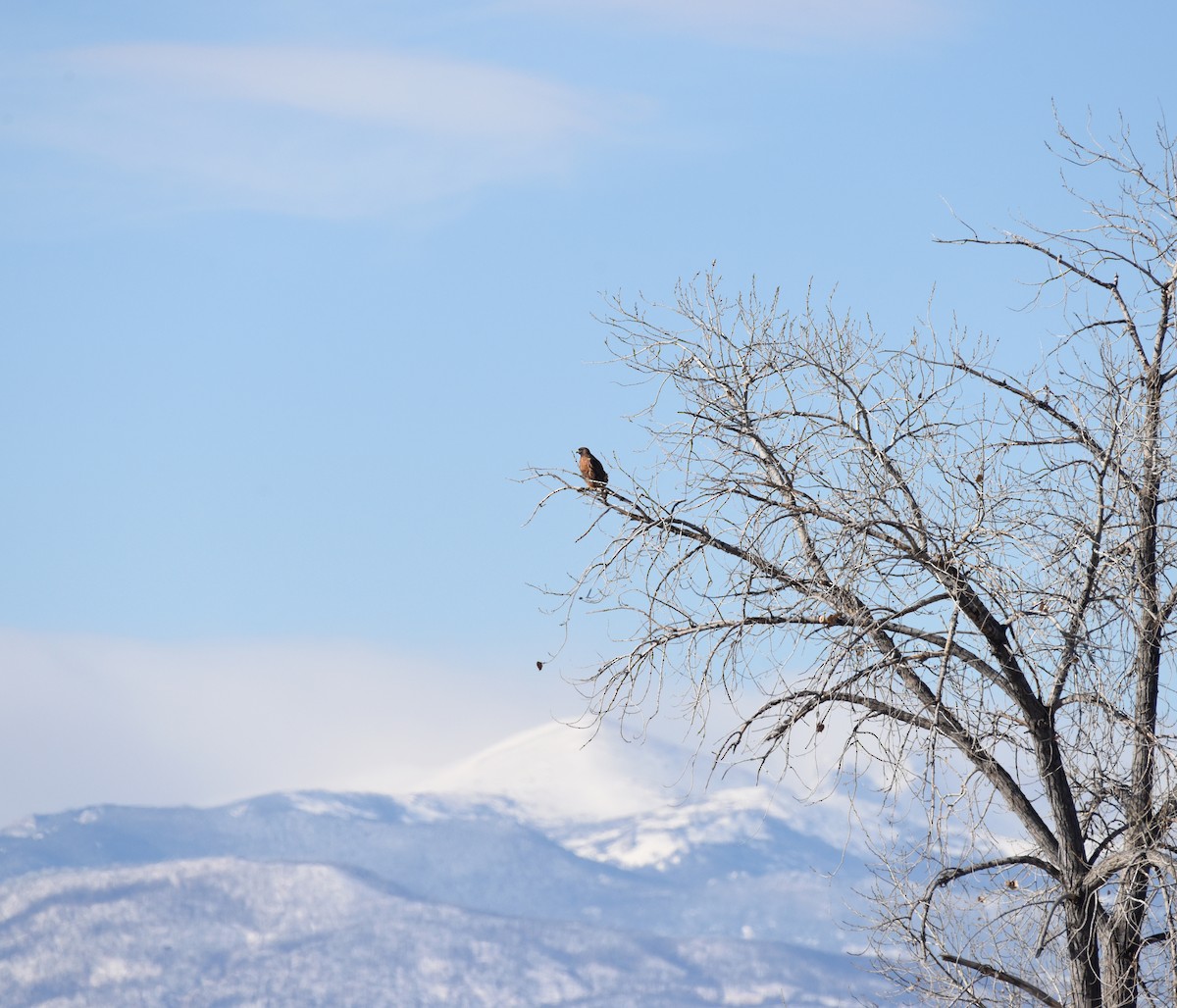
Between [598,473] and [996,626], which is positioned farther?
[598,473]

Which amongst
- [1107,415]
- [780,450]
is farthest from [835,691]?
[1107,415]

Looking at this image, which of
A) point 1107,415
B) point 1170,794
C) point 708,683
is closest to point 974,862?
point 1170,794

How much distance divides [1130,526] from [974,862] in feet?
7.19

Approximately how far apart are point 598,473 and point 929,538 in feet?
7.09

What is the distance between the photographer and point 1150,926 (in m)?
10.8

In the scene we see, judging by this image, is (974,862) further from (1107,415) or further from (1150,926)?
(1107,415)

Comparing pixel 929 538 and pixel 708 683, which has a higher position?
pixel 929 538

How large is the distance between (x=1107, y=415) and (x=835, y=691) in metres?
2.24

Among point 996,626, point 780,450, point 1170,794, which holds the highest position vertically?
point 780,450

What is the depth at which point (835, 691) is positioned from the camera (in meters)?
10.4

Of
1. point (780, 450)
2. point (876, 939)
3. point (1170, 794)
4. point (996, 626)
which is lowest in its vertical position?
point (876, 939)

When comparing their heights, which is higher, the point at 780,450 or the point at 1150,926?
the point at 780,450

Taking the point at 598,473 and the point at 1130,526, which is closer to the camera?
the point at 1130,526

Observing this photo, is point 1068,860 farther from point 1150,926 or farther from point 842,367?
point 842,367
